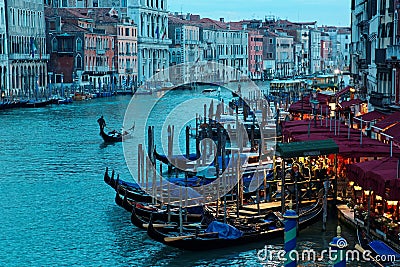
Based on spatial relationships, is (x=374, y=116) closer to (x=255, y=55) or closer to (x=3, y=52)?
(x=3, y=52)

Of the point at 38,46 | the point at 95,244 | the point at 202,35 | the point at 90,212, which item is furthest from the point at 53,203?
the point at 202,35

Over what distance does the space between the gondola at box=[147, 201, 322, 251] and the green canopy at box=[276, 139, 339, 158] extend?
585 millimetres

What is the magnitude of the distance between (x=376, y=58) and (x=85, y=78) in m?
18.3

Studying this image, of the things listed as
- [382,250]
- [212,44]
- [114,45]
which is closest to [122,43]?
[114,45]

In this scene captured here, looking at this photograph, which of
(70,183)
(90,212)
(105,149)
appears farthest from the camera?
(105,149)

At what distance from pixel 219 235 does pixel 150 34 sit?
28.4 m

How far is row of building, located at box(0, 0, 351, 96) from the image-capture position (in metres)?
25.9

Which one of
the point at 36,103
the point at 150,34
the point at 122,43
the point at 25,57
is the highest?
the point at 150,34

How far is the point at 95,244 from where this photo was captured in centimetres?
711

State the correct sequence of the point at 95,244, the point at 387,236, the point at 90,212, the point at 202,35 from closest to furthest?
the point at 387,236 → the point at 95,244 → the point at 90,212 → the point at 202,35

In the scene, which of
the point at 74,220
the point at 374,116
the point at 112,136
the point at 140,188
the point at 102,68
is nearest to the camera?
the point at 74,220

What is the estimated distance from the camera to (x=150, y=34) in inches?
1363

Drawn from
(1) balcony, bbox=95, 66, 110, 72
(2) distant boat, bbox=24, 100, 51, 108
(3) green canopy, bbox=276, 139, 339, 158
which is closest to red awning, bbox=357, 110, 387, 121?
(3) green canopy, bbox=276, 139, 339, 158

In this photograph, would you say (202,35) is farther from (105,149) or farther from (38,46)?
(105,149)
